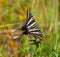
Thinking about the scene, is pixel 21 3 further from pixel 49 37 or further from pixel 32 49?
pixel 32 49

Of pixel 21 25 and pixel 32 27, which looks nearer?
pixel 32 27

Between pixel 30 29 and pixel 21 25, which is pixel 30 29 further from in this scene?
pixel 21 25

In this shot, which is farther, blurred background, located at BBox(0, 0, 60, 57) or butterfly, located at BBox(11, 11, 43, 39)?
blurred background, located at BBox(0, 0, 60, 57)

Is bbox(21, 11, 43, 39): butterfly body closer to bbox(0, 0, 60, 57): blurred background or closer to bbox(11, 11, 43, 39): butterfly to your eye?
bbox(11, 11, 43, 39): butterfly

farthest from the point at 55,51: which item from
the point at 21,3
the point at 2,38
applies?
the point at 21,3

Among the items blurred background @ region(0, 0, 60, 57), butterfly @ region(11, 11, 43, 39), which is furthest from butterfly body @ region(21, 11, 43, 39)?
blurred background @ region(0, 0, 60, 57)

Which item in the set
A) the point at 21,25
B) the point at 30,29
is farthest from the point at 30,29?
the point at 21,25

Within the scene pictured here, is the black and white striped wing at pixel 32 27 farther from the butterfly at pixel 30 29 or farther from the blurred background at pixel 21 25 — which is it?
the blurred background at pixel 21 25

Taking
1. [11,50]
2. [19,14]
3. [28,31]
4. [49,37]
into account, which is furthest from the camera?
[19,14]
